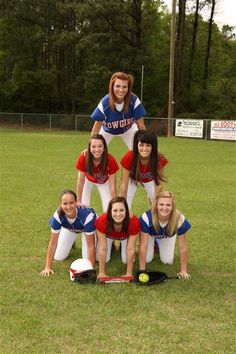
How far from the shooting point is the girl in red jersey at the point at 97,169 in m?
5.00

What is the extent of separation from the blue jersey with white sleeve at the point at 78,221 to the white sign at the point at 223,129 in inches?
782

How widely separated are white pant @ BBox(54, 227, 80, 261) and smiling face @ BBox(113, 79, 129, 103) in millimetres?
1636

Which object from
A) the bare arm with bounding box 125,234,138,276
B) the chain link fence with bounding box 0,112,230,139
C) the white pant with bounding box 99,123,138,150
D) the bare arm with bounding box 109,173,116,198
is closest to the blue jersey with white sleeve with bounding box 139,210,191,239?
the bare arm with bounding box 125,234,138,276

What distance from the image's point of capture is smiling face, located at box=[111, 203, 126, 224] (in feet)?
14.7

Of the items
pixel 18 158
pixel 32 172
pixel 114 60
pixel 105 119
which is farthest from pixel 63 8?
pixel 105 119

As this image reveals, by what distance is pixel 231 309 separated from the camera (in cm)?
396

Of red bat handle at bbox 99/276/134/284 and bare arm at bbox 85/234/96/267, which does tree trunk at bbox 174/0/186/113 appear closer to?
bare arm at bbox 85/234/96/267

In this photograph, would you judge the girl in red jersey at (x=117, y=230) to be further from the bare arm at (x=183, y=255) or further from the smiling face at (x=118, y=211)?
the bare arm at (x=183, y=255)

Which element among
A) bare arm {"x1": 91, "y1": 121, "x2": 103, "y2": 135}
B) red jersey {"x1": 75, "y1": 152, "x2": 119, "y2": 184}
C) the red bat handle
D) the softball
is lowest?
the red bat handle

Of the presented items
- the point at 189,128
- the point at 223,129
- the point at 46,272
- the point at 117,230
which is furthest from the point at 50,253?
the point at 189,128

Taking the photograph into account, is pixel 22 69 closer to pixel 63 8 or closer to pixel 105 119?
pixel 63 8

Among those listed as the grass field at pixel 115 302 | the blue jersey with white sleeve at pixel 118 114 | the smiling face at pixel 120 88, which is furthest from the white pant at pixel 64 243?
the smiling face at pixel 120 88

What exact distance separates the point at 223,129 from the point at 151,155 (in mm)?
20159

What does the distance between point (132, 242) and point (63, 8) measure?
116ft
